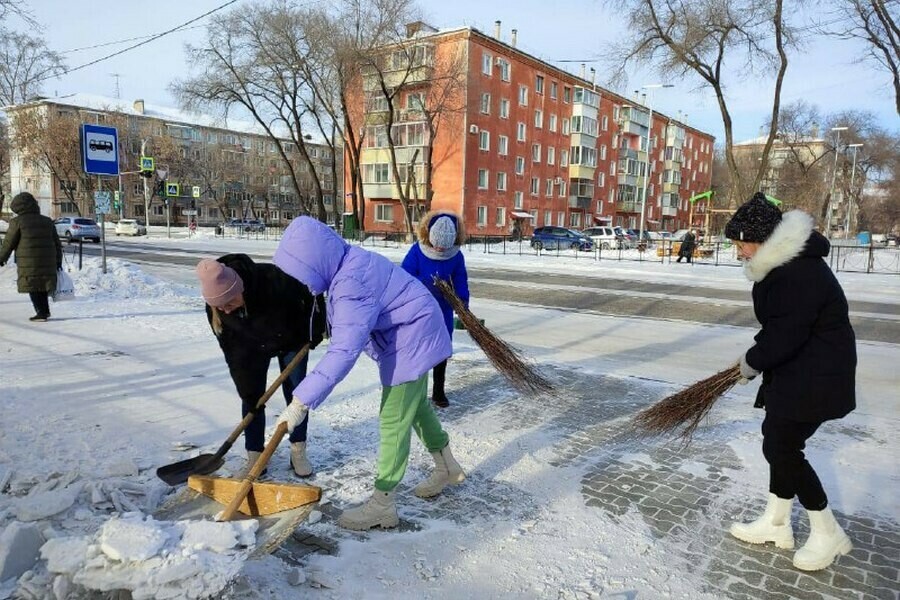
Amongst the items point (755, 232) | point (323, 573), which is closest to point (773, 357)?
point (755, 232)

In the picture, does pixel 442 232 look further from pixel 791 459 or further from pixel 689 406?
pixel 791 459

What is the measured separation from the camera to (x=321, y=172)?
82375mm

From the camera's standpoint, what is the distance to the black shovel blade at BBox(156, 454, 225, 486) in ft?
11.0

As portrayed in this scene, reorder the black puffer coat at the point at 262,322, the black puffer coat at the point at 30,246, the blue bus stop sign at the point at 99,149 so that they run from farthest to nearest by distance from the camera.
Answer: the blue bus stop sign at the point at 99,149 < the black puffer coat at the point at 30,246 < the black puffer coat at the point at 262,322

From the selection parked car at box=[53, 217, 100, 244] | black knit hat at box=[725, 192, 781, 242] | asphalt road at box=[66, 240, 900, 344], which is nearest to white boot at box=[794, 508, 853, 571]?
black knit hat at box=[725, 192, 781, 242]

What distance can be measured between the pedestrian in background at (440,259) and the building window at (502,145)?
40.2 m

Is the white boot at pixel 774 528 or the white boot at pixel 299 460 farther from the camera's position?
the white boot at pixel 299 460

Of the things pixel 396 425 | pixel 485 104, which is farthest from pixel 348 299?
pixel 485 104

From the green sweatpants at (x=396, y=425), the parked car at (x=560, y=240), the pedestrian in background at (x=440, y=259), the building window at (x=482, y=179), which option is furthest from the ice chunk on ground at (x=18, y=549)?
the building window at (x=482, y=179)

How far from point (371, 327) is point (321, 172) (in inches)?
3279

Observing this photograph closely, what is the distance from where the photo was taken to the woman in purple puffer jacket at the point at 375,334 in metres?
2.64

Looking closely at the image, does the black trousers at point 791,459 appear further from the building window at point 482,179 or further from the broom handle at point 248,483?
the building window at point 482,179

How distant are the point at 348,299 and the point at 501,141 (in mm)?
42941

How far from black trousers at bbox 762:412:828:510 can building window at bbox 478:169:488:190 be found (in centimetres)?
4045
